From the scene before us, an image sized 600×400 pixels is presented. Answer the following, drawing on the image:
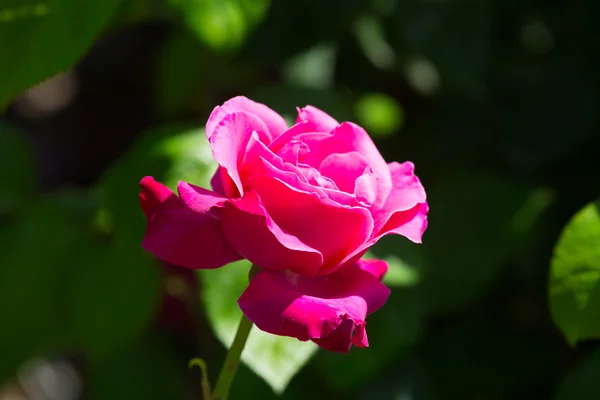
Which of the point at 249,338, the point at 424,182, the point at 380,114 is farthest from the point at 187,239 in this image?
the point at 380,114

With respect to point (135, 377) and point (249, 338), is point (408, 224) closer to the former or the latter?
point (249, 338)

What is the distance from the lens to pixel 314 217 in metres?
0.52

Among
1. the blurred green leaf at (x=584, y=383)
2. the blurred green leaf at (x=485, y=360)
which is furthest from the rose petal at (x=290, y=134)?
the blurred green leaf at (x=485, y=360)

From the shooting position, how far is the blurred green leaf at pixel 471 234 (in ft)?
3.64

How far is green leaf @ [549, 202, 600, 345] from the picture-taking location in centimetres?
66

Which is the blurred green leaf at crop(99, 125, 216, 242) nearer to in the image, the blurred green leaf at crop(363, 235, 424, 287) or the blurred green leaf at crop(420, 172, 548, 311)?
the blurred green leaf at crop(363, 235, 424, 287)

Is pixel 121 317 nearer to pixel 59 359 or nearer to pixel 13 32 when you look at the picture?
pixel 13 32

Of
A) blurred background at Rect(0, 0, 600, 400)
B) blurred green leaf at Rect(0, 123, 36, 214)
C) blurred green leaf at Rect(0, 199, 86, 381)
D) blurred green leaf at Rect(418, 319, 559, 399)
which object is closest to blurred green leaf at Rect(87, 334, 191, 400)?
blurred background at Rect(0, 0, 600, 400)

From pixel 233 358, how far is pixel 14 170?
772mm

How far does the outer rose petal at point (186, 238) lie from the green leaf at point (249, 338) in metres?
0.20

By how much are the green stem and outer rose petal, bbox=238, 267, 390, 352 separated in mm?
42

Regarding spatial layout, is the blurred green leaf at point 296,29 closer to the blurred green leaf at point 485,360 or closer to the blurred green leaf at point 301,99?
the blurred green leaf at point 301,99

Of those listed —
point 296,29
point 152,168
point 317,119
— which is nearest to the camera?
point 317,119

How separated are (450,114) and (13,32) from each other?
2.39 ft
